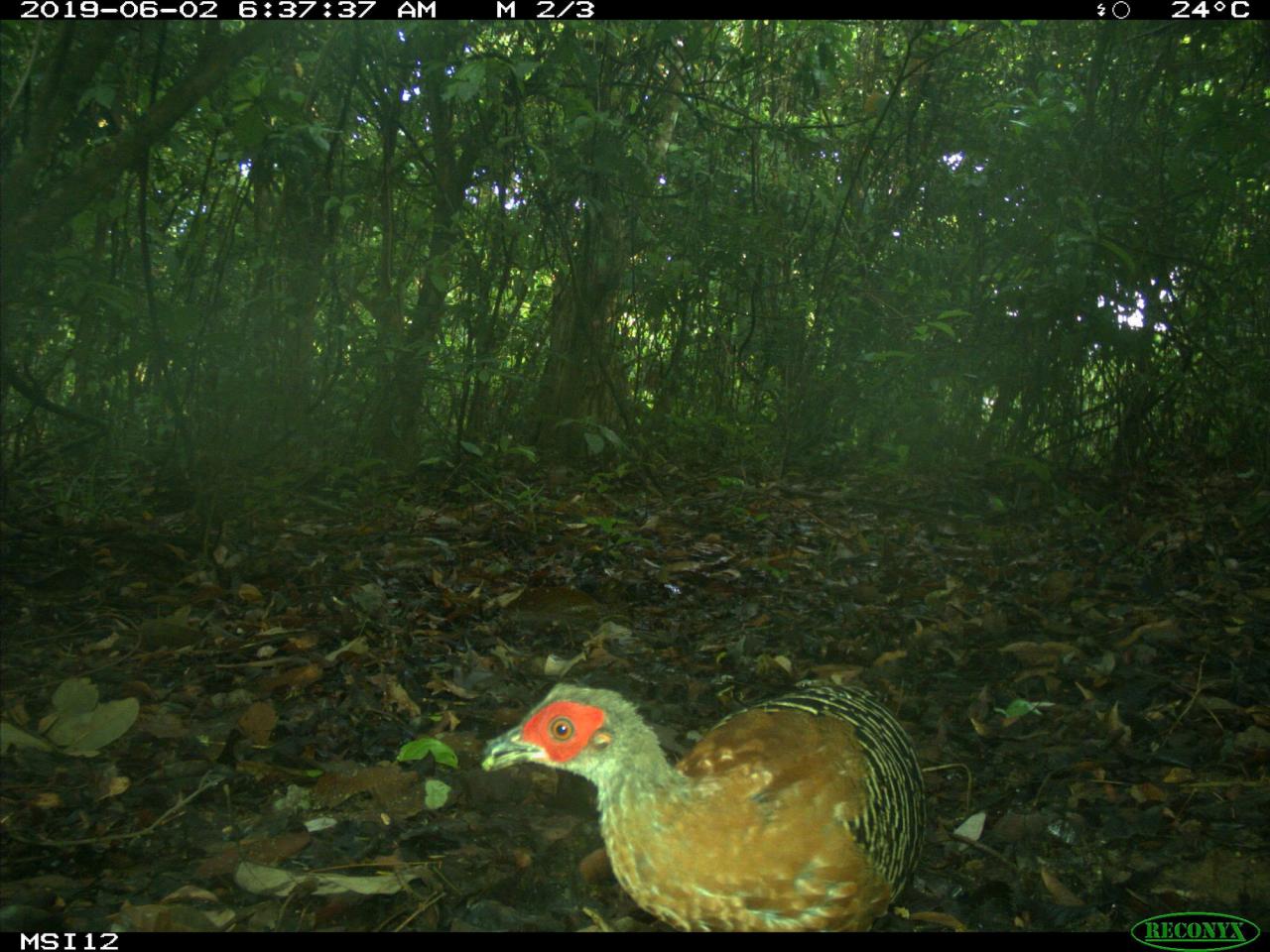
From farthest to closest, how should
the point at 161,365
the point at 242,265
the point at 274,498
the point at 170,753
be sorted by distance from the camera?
the point at 242,265 < the point at 274,498 < the point at 161,365 < the point at 170,753

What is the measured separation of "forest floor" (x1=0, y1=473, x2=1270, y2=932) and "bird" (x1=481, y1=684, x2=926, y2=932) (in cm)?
44

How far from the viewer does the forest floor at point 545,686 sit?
7.40ft

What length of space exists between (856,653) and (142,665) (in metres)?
2.59

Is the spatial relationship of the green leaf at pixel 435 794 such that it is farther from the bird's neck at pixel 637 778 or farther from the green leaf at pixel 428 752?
the bird's neck at pixel 637 778

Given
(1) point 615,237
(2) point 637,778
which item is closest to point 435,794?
(2) point 637,778

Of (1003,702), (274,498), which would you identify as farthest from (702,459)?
(1003,702)

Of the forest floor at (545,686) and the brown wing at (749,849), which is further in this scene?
the forest floor at (545,686)

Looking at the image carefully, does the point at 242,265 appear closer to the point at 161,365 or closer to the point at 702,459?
the point at 161,365

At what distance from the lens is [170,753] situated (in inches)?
107
